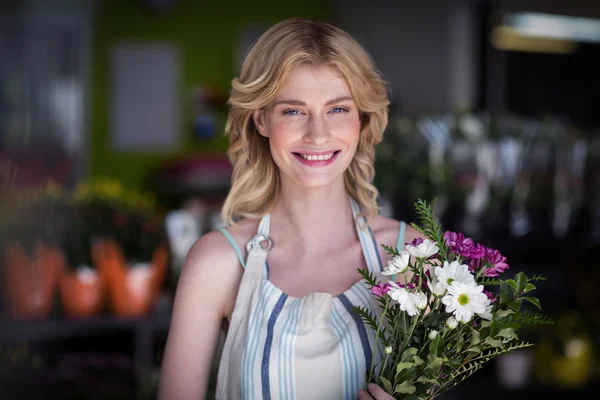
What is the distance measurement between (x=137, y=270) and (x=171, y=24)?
511cm

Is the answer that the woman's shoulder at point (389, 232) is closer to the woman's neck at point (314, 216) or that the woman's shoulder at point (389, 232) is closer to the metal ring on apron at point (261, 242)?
the woman's neck at point (314, 216)

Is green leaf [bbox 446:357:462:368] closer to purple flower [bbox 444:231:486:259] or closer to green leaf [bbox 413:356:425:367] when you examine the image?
green leaf [bbox 413:356:425:367]

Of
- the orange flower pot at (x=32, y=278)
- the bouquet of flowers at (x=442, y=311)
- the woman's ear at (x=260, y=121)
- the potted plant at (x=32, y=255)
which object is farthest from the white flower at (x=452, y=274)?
the orange flower pot at (x=32, y=278)

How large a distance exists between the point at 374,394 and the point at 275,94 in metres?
0.66

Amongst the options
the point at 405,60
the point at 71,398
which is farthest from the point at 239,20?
the point at 71,398

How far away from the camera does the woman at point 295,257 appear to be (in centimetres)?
156

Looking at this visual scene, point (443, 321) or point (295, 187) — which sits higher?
point (295, 187)

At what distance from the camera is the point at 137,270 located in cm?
308

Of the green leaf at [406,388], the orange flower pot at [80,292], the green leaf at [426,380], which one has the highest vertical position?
the green leaf at [426,380]

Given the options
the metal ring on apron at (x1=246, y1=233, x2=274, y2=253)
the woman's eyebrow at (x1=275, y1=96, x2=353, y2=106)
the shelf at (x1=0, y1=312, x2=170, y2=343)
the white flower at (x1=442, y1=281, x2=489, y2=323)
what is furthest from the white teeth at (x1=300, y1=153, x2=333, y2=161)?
the shelf at (x1=0, y1=312, x2=170, y2=343)

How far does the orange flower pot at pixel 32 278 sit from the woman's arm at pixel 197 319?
138 cm

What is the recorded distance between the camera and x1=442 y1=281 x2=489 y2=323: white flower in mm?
1287

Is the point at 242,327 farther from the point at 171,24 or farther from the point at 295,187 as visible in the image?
the point at 171,24

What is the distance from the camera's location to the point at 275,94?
1611mm
